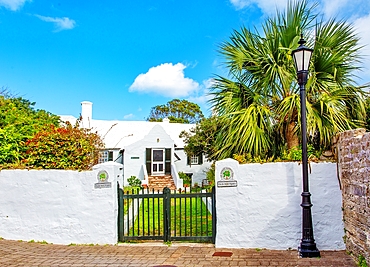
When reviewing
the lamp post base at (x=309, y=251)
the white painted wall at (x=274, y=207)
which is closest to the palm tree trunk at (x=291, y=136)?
the white painted wall at (x=274, y=207)

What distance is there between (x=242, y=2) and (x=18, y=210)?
877cm

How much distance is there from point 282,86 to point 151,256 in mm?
5157

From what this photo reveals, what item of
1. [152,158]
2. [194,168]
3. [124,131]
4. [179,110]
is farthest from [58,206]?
[179,110]

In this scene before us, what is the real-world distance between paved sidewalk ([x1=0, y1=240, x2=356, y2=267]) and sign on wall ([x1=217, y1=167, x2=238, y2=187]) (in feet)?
4.46

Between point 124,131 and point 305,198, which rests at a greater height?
point 124,131

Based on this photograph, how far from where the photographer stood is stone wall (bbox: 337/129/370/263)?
497 cm

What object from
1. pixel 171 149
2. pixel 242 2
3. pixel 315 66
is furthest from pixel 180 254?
pixel 171 149

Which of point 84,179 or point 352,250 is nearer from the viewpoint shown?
point 352,250

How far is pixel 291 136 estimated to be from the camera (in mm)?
7605

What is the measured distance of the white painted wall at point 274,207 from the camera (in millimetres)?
6227

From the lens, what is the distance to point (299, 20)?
789 cm

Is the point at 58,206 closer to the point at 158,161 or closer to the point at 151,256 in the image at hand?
the point at 151,256

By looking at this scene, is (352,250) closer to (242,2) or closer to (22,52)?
(242,2)

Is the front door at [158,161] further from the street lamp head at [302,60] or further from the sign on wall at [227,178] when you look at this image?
the street lamp head at [302,60]
